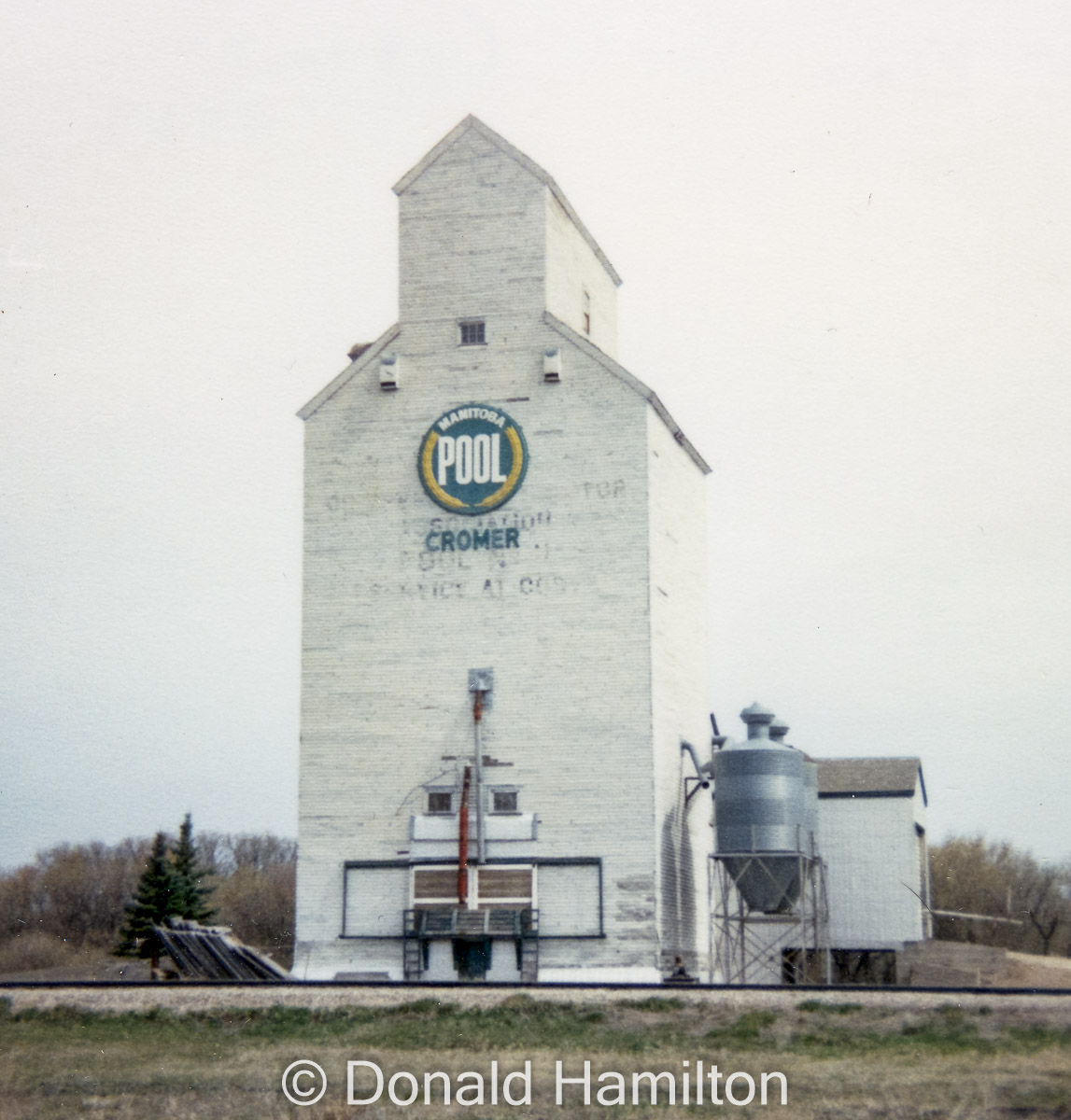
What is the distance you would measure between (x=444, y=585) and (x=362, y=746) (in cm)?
418

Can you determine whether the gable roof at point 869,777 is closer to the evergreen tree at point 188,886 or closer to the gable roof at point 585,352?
the gable roof at point 585,352

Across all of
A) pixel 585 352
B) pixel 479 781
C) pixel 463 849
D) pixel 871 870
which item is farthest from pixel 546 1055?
pixel 871 870

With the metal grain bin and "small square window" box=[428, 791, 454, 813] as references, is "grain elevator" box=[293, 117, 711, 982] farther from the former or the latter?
the metal grain bin

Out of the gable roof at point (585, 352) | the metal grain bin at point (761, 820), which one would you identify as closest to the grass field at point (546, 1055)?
the metal grain bin at point (761, 820)

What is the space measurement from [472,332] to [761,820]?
13365mm

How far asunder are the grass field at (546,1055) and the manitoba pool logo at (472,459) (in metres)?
13.7

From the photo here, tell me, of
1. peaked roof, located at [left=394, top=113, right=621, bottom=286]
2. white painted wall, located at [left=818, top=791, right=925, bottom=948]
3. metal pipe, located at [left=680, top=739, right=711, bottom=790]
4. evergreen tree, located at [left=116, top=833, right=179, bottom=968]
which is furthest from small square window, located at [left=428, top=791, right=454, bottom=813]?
evergreen tree, located at [left=116, top=833, right=179, bottom=968]

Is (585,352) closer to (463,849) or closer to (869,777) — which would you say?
(463,849)

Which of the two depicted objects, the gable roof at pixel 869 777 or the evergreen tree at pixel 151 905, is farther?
the evergreen tree at pixel 151 905

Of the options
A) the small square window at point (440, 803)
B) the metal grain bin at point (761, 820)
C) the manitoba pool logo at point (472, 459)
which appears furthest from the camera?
the manitoba pool logo at point (472, 459)

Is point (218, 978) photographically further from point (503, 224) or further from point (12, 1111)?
point (503, 224)

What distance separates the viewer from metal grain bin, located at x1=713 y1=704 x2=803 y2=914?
123ft

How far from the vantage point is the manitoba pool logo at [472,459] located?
37906mm

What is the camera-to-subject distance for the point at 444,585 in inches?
1486
